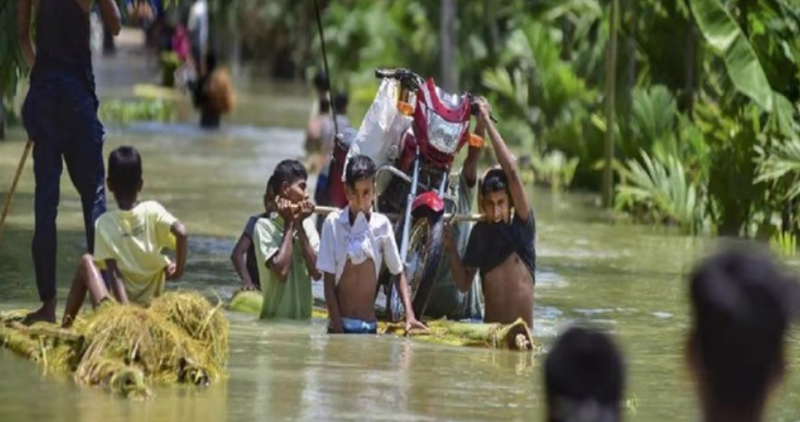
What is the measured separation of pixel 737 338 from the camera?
13.1 ft

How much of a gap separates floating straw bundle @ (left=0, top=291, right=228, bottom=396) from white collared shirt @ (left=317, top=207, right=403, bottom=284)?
5.41ft

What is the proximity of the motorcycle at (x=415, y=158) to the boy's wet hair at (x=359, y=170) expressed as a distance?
24.2 inches

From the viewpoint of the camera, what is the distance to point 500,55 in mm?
33031

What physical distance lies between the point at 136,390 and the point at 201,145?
1903 centimetres

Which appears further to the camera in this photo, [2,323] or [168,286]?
Result: [168,286]

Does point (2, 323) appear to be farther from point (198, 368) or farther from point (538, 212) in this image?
point (538, 212)

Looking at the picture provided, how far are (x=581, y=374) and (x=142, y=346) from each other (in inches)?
189

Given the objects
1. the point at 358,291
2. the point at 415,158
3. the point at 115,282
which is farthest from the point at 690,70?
the point at 115,282

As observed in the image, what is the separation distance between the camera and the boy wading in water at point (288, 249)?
11.2 m

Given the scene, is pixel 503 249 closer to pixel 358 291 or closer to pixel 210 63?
pixel 358 291

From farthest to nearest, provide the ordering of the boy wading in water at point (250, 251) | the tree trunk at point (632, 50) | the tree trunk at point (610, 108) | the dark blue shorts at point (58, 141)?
the tree trunk at point (632, 50) → the tree trunk at point (610, 108) → the boy wading in water at point (250, 251) → the dark blue shorts at point (58, 141)

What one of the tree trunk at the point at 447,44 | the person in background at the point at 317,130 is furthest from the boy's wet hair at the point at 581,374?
the tree trunk at the point at 447,44

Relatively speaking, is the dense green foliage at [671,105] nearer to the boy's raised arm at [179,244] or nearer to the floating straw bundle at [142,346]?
the boy's raised arm at [179,244]

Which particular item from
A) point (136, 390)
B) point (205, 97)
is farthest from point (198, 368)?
point (205, 97)
